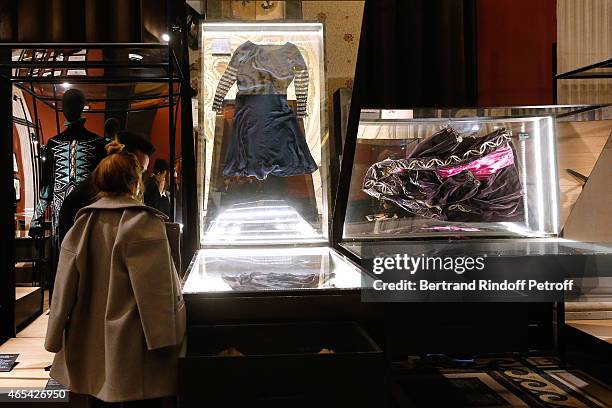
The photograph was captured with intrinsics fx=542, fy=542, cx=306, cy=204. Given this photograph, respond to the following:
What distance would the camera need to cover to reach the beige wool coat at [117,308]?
5.78 ft

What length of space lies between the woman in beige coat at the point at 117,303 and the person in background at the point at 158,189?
0.89 metres

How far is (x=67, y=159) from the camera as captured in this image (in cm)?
274

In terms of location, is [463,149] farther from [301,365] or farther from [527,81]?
[301,365]

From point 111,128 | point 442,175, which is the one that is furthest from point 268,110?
point 442,175

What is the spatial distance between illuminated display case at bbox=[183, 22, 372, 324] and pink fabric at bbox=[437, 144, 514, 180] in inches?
26.4

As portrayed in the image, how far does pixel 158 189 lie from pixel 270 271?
0.96m

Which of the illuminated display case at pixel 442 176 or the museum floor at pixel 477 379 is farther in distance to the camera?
the illuminated display case at pixel 442 176

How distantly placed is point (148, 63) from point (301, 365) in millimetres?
1893

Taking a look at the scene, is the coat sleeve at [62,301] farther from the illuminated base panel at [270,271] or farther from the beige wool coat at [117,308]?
the illuminated base panel at [270,271]

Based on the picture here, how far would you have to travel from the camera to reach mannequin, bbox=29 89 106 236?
8.95ft

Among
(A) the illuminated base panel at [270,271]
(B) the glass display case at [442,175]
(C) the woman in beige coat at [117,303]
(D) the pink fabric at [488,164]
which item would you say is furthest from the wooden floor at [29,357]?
(D) the pink fabric at [488,164]

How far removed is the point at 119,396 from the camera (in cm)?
177

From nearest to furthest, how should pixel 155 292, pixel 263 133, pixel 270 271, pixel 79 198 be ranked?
pixel 155 292 < pixel 270 271 < pixel 79 198 < pixel 263 133

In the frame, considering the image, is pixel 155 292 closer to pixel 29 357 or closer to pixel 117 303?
pixel 117 303
